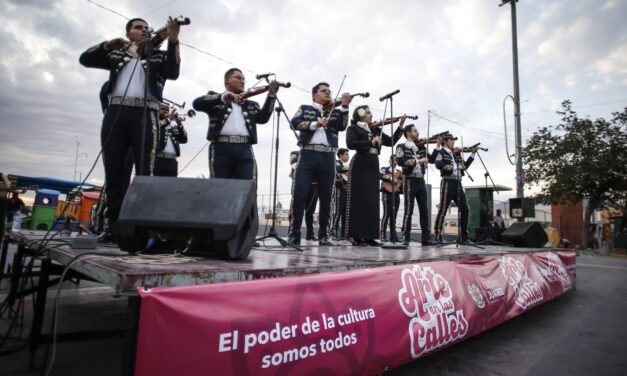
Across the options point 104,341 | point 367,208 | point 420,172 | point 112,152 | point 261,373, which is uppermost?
point 420,172

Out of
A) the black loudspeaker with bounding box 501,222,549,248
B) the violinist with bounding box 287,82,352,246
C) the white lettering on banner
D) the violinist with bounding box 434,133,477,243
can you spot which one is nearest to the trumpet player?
the violinist with bounding box 287,82,352,246

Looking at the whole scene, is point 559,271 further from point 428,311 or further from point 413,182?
point 428,311

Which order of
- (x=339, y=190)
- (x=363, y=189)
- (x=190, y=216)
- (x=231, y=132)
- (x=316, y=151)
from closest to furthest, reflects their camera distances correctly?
1. (x=190, y=216)
2. (x=231, y=132)
3. (x=316, y=151)
4. (x=363, y=189)
5. (x=339, y=190)

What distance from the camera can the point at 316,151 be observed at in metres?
4.19

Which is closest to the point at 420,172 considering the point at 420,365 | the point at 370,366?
the point at 420,365

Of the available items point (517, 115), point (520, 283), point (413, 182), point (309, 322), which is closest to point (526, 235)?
point (413, 182)

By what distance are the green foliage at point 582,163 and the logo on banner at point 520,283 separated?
1478 cm

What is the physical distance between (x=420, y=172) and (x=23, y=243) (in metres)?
5.16

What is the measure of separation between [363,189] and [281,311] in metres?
3.42

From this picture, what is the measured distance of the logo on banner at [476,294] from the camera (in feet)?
9.47

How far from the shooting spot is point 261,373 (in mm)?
1379

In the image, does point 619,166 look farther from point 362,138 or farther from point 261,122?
point 261,122

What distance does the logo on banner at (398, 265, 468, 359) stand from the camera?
2.17 metres

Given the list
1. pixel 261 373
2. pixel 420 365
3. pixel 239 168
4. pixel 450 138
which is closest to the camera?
pixel 261 373
